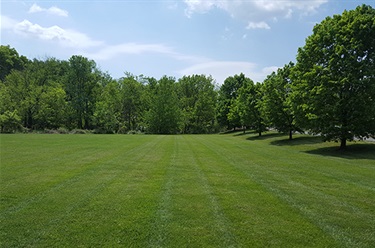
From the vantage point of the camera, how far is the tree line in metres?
18.9

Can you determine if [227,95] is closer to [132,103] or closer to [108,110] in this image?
[132,103]

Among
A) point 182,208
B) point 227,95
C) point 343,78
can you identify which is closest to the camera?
point 182,208

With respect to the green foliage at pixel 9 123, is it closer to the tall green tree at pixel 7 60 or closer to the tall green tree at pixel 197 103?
the tall green tree at pixel 197 103

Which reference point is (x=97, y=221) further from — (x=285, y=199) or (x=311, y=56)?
(x=311, y=56)

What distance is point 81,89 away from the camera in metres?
63.4

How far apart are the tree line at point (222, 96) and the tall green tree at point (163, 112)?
218 mm

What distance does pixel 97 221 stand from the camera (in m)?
5.54

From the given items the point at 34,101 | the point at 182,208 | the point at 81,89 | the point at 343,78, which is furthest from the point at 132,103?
the point at 182,208

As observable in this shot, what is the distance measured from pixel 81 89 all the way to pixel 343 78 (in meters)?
56.4

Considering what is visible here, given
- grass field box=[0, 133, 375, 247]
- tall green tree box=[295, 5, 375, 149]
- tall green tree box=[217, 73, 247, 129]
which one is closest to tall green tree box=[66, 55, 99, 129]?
tall green tree box=[217, 73, 247, 129]

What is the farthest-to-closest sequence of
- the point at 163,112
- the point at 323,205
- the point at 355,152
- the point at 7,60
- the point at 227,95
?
the point at 7,60 → the point at 227,95 → the point at 163,112 → the point at 355,152 → the point at 323,205

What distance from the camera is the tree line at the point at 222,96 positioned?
744 inches

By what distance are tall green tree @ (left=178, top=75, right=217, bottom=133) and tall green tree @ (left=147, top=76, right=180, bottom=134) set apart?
10.9ft

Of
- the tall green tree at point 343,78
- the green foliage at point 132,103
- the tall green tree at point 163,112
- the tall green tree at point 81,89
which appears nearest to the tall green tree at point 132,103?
the green foliage at point 132,103
